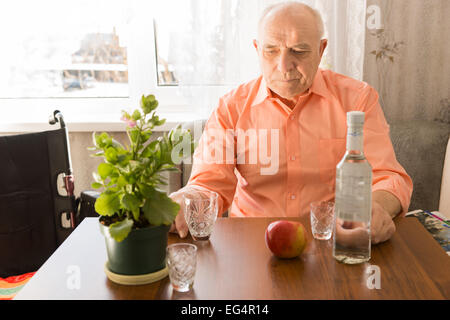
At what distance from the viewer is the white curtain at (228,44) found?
2.14 meters

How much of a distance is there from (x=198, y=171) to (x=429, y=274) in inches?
33.4

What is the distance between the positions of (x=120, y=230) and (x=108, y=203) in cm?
7

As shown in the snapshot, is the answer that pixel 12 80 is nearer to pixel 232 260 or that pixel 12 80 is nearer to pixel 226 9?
pixel 226 9

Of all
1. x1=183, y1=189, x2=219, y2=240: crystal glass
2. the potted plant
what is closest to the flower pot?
the potted plant

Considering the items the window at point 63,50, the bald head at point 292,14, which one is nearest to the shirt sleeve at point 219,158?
the bald head at point 292,14

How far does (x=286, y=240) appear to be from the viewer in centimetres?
101

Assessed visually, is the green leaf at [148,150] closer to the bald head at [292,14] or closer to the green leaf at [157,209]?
the green leaf at [157,209]

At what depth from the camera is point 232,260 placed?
3.42ft

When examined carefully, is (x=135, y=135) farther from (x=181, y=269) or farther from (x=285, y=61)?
(x=285, y=61)

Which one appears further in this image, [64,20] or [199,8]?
[64,20]

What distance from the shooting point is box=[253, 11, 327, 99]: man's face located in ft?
5.03

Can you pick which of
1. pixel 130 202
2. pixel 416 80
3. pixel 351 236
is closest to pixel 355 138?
pixel 351 236

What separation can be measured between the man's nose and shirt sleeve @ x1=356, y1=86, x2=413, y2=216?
1.08ft
